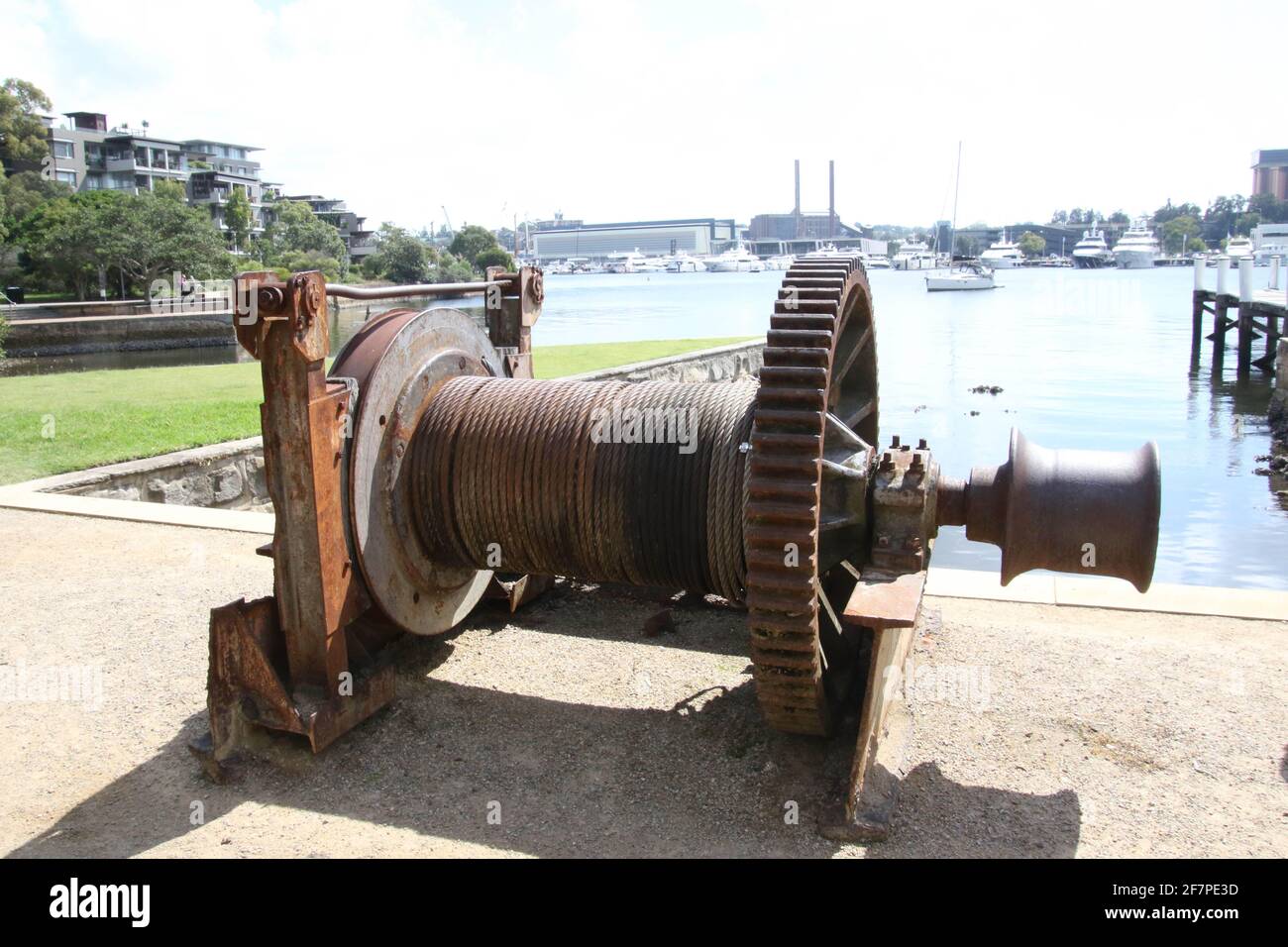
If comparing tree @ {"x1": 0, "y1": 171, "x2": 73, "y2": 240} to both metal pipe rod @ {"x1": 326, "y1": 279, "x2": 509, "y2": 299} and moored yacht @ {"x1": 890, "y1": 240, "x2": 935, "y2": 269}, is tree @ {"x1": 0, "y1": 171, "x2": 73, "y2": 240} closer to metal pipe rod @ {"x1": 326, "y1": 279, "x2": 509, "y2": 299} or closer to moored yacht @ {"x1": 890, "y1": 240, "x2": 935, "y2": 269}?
metal pipe rod @ {"x1": 326, "y1": 279, "x2": 509, "y2": 299}

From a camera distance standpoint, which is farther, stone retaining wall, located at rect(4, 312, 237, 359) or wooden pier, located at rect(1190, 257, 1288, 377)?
stone retaining wall, located at rect(4, 312, 237, 359)

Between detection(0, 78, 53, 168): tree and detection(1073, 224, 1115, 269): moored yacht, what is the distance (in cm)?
13806

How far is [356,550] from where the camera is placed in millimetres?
4395

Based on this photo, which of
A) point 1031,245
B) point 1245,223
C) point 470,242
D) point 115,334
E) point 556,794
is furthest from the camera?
point 1031,245

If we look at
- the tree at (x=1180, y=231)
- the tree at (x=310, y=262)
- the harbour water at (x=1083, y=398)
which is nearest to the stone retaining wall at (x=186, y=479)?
the harbour water at (x=1083, y=398)

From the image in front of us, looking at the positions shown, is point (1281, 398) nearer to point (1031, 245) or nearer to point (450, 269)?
point (450, 269)

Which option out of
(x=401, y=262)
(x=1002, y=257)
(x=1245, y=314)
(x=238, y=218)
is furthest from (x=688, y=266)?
(x=1245, y=314)

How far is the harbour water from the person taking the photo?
581 inches

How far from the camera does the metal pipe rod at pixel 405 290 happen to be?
163 inches

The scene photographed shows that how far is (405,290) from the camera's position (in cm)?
459

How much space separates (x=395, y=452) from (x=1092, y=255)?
17283 centimetres

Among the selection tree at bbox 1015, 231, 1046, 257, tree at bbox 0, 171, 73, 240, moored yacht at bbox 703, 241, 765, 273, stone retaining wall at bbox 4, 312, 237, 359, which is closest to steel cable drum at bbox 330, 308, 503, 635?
stone retaining wall at bbox 4, 312, 237, 359
